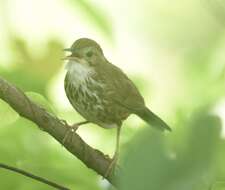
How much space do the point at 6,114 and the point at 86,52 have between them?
1111 mm

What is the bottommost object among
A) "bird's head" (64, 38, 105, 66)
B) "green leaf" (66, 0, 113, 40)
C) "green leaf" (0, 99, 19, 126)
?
"green leaf" (0, 99, 19, 126)

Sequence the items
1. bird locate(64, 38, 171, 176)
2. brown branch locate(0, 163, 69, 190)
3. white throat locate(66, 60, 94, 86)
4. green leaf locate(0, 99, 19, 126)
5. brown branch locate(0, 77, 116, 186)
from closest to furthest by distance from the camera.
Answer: brown branch locate(0, 163, 69, 190), green leaf locate(0, 99, 19, 126), brown branch locate(0, 77, 116, 186), bird locate(64, 38, 171, 176), white throat locate(66, 60, 94, 86)

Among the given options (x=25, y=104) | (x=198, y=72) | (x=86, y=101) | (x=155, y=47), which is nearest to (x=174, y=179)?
(x=25, y=104)

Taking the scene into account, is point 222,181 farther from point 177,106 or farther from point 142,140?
point 142,140

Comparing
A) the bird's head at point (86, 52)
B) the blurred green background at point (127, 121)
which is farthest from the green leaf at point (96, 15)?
the bird's head at point (86, 52)

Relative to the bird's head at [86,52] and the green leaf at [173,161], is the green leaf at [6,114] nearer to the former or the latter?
the green leaf at [173,161]

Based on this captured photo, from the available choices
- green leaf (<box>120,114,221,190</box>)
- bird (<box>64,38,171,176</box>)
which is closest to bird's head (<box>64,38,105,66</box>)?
bird (<box>64,38,171,176</box>)

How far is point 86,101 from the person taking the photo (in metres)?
2.00

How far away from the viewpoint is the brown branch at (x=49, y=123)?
1.18 metres

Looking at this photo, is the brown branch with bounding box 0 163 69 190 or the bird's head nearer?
the brown branch with bounding box 0 163 69 190

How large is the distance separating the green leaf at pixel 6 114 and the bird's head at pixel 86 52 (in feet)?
3.11

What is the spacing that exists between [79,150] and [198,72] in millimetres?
325

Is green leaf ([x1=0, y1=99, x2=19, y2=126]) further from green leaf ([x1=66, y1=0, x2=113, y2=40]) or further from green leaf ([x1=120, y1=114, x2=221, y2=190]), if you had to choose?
green leaf ([x1=120, y1=114, x2=221, y2=190])

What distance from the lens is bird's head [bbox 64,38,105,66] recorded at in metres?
2.11
